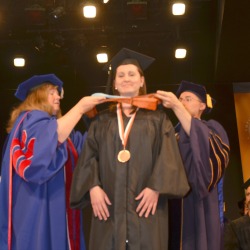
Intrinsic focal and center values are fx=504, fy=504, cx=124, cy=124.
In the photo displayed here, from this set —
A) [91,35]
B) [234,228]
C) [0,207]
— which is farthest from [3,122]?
[0,207]

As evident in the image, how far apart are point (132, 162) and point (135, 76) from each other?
682 millimetres

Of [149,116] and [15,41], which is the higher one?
[15,41]

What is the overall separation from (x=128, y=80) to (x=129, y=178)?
2.43 feet

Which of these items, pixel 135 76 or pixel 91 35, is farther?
pixel 91 35

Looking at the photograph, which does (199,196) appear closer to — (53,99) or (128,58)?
(128,58)

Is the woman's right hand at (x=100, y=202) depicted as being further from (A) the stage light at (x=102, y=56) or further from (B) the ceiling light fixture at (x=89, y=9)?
(A) the stage light at (x=102, y=56)

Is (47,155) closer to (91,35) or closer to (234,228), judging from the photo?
(234,228)

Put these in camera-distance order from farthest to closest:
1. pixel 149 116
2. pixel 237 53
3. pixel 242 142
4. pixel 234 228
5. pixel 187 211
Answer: pixel 242 142
pixel 237 53
pixel 234 228
pixel 187 211
pixel 149 116

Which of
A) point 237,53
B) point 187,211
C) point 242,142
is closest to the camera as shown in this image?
point 187,211

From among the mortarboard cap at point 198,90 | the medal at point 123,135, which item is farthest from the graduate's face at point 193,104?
the medal at point 123,135

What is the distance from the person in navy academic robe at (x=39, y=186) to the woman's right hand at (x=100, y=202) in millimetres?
428

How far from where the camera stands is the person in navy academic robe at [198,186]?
11.4 feet

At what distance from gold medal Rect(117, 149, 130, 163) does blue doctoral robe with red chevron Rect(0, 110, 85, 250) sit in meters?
0.51

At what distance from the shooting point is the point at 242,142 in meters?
9.33
